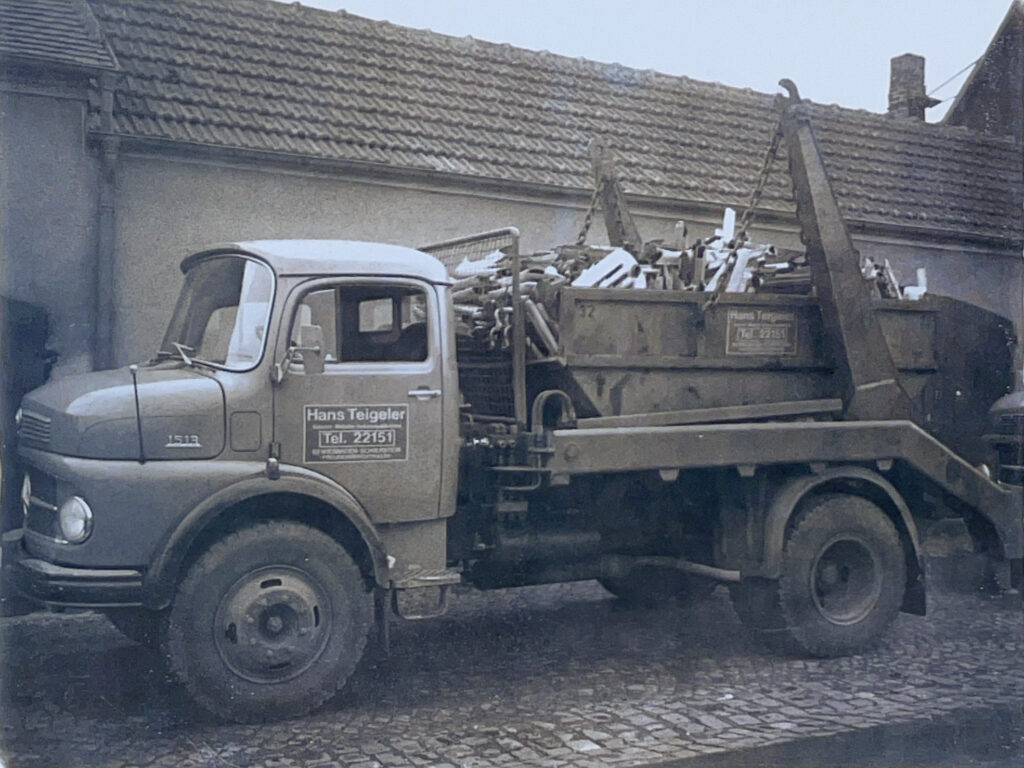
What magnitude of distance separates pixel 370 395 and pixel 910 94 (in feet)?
25.3

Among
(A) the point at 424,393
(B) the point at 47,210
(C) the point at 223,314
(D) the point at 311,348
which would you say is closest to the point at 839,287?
(A) the point at 424,393

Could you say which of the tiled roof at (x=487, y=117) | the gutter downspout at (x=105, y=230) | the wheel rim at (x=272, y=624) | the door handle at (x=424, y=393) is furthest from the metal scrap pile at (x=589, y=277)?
the gutter downspout at (x=105, y=230)

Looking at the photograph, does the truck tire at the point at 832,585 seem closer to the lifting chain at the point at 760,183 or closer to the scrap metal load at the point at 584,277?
the scrap metal load at the point at 584,277

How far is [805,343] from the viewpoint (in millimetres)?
6668

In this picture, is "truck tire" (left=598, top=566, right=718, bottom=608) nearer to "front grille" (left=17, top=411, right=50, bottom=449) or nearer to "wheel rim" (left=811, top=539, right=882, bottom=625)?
"wheel rim" (left=811, top=539, right=882, bottom=625)

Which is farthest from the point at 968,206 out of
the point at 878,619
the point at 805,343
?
the point at 878,619

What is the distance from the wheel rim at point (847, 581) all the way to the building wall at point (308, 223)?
7.84 feet

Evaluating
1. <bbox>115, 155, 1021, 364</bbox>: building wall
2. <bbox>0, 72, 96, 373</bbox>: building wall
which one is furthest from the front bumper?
<bbox>0, 72, 96, 373</bbox>: building wall

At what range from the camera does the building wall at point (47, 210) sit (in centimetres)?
659

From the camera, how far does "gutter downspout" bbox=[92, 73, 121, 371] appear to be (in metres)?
6.69

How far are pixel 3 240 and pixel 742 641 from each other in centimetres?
545

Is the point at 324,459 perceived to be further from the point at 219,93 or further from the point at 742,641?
the point at 219,93

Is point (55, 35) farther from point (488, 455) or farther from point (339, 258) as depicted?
point (488, 455)

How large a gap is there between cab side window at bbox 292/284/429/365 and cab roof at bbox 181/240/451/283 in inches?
3.9
